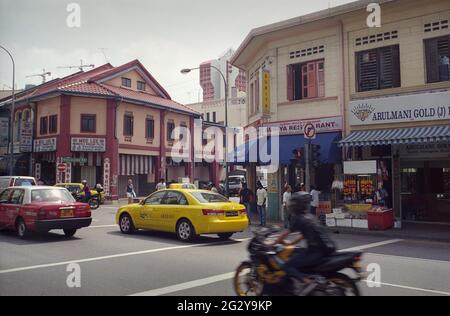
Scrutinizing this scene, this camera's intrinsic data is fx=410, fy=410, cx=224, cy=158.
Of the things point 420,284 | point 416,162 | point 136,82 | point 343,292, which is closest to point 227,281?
point 343,292

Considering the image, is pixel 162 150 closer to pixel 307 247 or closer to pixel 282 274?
pixel 282 274

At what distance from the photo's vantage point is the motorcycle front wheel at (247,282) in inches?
238

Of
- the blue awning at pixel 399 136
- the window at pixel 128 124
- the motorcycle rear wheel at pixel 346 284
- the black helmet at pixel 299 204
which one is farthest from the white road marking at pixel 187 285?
the window at pixel 128 124

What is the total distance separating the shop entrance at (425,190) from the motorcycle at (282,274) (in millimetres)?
Result: 12091

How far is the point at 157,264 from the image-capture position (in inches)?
328

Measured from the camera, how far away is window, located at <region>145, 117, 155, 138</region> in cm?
3428

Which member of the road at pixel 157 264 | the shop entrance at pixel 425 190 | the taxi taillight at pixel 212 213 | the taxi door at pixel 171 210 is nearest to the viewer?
the road at pixel 157 264

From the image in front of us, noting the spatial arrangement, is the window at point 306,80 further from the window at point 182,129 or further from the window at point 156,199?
the window at point 182,129

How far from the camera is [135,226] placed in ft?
42.3

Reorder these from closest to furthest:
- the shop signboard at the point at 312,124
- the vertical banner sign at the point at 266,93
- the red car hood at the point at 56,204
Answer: the red car hood at the point at 56,204 → the shop signboard at the point at 312,124 → the vertical banner sign at the point at 266,93

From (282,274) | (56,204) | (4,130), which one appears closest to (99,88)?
(4,130)

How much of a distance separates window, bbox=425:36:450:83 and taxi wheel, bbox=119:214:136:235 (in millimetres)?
11730

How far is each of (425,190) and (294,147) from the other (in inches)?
214
